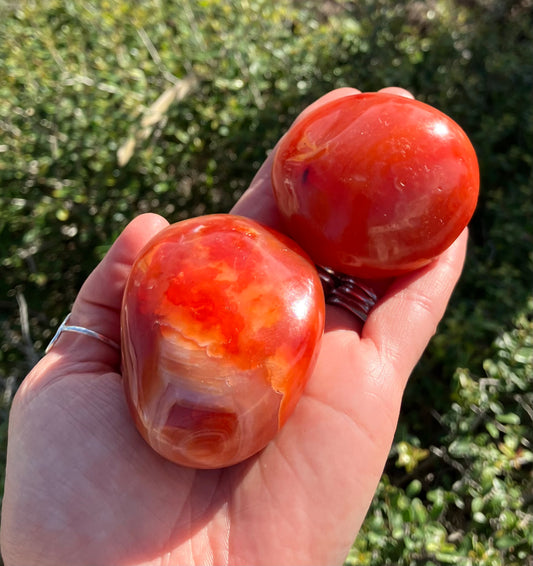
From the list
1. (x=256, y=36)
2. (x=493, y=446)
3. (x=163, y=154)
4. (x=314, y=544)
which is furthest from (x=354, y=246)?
(x=256, y=36)

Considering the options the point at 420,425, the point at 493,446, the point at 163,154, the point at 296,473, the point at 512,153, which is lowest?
the point at 420,425

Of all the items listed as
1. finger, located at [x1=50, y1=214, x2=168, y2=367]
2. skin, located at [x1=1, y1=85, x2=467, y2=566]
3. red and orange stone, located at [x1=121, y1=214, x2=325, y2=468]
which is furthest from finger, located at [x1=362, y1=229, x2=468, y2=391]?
finger, located at [x1=50, y1=214, x2=168, y2=367]

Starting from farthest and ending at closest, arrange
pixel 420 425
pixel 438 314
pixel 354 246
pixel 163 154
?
1. pixel 163 154
2. pixel 420 425
3. pixel 438 314
4. pixel 354 246

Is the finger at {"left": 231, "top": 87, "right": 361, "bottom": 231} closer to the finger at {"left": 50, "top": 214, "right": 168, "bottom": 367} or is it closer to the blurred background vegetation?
the finger at {"left": 50, "top": 214, "right": 168, "bottom": 367}

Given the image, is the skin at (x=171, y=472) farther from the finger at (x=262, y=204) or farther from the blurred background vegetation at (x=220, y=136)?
the blurred background vegetation at (x=220, y=136)

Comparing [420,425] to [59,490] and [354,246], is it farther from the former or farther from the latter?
[59,490]

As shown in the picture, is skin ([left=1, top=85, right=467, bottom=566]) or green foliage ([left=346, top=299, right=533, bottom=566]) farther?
green foliage ([left=346, top=299, right=533, bottom=566])

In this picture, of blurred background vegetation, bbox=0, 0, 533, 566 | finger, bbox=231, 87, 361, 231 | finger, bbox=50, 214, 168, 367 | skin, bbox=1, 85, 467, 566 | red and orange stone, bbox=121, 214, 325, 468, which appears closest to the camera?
red and orange stone, bbox=121, 214, 325, 468
